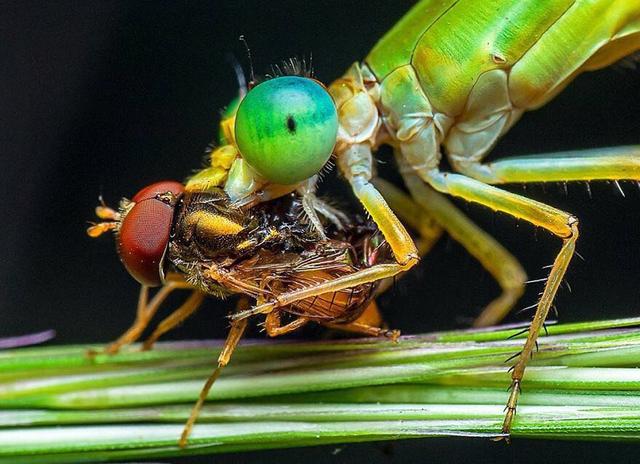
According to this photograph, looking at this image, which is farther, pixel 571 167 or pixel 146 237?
pixel 571 167

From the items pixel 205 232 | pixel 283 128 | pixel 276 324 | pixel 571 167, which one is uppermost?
pixel 571 167

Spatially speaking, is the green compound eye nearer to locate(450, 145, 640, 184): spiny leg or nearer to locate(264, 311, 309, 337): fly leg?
locate(264, 311, 309, 337): fly leg

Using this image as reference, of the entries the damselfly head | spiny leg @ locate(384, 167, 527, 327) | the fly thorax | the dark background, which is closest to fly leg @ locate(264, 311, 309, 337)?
the fly thorax

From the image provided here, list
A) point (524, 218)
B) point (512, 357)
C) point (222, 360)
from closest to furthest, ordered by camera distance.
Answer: point (512, 357), point (222, 360), point (524, 218)

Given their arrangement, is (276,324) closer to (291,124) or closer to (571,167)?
(291,124)

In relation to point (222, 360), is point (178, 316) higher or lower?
higher

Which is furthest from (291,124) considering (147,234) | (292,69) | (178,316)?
Result: (178,316)

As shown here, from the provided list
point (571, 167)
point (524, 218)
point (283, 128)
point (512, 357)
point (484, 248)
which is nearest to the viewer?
point (512, 357)

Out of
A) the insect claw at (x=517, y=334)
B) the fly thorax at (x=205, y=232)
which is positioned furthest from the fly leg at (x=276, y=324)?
the insect claw at (x=517, y=334)
